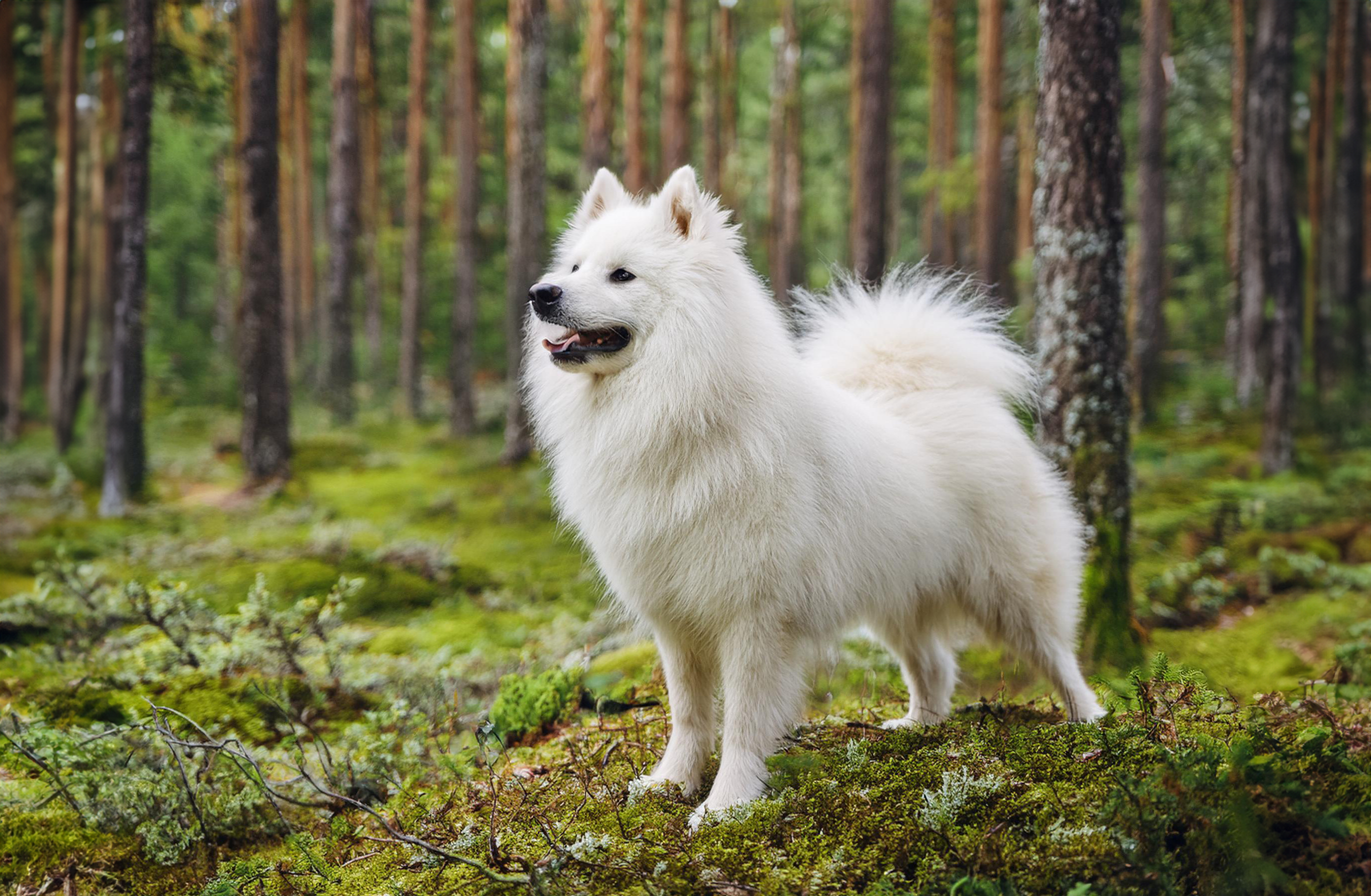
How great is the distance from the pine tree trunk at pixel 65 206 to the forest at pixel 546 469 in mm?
118

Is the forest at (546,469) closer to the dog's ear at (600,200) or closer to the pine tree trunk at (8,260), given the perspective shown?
the pine tree trunk at (8,260)

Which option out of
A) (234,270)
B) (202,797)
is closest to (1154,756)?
(202,797)

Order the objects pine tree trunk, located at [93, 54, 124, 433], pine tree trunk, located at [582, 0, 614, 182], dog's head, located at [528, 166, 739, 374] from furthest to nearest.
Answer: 1. pine tree trunk, located at [582, 0, 614, 182]
2. pine tree trunk, located at [93, 54, 124, 433]
3. dog's head, located at [528, 166, 739, 374]

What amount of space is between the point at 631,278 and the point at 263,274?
9290mm

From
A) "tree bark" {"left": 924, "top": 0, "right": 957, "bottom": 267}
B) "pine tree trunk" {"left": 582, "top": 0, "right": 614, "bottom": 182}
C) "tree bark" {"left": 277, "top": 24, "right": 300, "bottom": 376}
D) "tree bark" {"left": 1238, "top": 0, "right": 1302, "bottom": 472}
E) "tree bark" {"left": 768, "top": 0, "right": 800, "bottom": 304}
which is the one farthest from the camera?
"tree bark" {"left": 768, "top": 0, "right": 800, "bottom": 304}

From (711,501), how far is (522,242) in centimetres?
1024

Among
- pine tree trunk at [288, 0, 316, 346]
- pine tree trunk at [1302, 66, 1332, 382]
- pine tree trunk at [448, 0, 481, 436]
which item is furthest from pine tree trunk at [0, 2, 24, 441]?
pine tree trunk at [1302, 66, 1332, 382]

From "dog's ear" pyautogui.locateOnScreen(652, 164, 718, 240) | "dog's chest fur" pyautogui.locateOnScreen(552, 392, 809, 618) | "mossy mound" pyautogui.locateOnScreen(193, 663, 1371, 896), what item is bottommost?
"mossy mound" pyautogui.locateOnScreen(193, 663, 1371, 896)

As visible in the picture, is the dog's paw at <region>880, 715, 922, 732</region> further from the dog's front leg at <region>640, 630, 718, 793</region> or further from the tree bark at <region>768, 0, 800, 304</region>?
the tree bark at <region>768, 0, 800, 304</region>

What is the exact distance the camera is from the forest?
105 inches

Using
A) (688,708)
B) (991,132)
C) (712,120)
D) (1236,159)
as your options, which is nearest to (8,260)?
(712,120)

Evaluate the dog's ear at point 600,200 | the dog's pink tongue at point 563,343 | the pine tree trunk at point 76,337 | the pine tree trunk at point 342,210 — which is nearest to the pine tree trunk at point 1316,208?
the dog's ear at point 600,200

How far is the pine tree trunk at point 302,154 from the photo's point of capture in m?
18.6

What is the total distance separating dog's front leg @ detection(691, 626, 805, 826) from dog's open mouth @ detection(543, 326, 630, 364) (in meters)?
1.14
